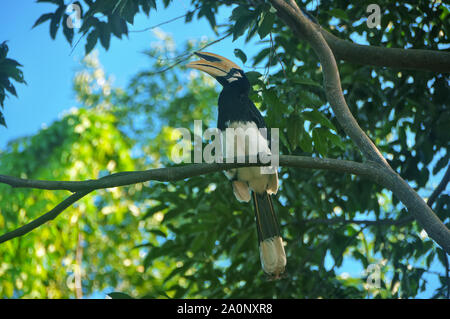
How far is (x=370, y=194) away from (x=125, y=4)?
1123 millimetres

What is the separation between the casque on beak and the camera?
1.63m

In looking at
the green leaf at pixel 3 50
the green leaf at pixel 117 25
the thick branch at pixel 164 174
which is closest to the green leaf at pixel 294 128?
the thick branch at pixel 164 174

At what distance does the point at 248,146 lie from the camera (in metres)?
1.68

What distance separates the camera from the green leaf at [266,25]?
1.31m

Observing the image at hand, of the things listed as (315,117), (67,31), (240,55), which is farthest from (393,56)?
(67,31)

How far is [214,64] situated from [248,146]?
311mm

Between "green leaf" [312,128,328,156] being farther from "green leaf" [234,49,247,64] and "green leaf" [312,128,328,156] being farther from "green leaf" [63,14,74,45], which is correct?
"green leaf" [63,14,74,45]

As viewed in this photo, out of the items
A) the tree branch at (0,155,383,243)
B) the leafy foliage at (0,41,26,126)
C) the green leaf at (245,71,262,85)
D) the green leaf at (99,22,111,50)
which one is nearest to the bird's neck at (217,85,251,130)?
the green leaf at (245,71,262,85)

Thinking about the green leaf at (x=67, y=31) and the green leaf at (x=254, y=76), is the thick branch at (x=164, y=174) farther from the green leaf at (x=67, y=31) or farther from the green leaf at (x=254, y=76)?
the green leaf at (x=67, y=31)

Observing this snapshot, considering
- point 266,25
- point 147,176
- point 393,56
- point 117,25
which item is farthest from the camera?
point 117,25

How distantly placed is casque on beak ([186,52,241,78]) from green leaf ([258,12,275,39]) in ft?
0.99

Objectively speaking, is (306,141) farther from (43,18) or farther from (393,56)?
(43,18)

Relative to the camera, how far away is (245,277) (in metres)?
1.91

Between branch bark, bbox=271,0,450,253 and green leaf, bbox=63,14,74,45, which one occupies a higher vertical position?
green leaf, bbox=63,14,74,45
